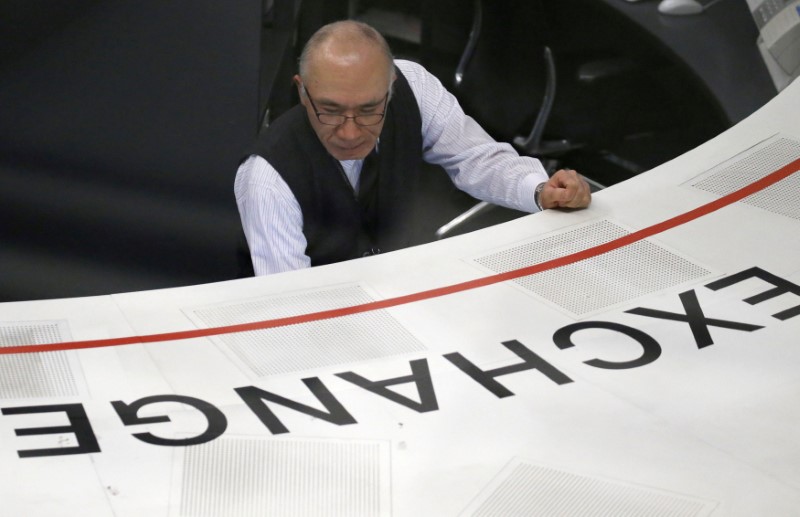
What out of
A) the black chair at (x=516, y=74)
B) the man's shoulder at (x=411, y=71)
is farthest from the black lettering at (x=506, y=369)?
the black chair at (x=516, y=74)

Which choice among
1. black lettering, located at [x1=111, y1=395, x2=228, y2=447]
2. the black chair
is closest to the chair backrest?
the black chair

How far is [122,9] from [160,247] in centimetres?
53

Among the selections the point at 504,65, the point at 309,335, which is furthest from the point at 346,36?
the point at 504,65

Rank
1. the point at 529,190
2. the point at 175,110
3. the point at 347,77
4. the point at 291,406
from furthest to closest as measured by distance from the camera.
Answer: the point at 175,110
the point at 529,190
the point at 347,77
the point at 291,406

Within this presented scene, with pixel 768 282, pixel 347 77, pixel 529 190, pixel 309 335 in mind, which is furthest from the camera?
pixel 529 190

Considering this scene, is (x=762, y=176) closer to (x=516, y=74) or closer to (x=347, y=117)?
(x=347, y=117)

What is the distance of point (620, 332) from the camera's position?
1207mm

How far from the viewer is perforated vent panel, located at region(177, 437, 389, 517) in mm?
937

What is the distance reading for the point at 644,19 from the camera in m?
2.35

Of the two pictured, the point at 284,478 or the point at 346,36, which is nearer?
the point at 284,478

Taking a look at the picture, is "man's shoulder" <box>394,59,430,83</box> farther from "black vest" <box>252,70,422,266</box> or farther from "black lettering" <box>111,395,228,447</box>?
"black lettering" <box>111,395,228,447</box>

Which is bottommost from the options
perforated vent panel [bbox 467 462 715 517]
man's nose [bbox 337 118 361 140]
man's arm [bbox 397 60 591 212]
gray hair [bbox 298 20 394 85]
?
perforated vent panel [bbox 467 462 715 517]

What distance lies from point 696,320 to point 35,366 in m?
0.70

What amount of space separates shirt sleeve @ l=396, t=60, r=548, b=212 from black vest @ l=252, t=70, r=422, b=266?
0.04 m
